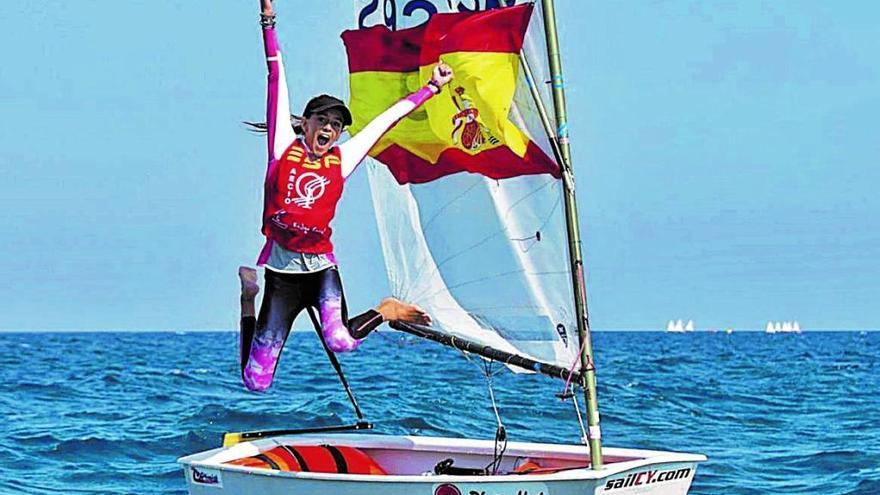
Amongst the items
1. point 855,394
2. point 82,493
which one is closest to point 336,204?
point 82,493

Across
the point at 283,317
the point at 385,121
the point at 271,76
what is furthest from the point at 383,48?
the point at 283,317

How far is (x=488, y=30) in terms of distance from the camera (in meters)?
10.3

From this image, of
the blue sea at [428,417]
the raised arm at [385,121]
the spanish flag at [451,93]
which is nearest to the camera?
the raised arm at [385,121]

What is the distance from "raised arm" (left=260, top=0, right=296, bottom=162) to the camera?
32.1 feet

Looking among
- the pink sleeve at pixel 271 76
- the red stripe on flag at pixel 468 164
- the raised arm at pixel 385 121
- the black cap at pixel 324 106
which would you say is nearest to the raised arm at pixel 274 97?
the pink sleeve at pixel 271 76

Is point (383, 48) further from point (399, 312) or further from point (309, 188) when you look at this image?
Result: point (399, 312)

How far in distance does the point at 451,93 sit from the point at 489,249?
1258mm

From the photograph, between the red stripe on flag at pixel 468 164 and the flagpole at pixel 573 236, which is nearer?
the flagpole at pixel 573 236

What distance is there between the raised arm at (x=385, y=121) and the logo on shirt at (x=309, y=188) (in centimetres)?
22

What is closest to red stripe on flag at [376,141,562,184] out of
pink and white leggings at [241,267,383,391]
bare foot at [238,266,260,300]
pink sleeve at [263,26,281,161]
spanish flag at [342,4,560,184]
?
spanish flag at [342,4,560,184]

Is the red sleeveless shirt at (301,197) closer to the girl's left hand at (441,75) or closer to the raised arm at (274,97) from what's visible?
the raised arm at (274,97)

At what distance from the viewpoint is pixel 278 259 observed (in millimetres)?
9930

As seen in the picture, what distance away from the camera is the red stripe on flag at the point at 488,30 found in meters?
10.2

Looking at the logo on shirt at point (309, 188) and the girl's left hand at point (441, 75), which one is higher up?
the girl's left hand at point (441, 75)
